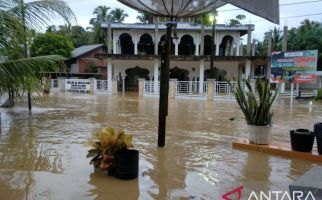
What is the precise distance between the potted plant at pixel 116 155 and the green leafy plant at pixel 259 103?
2.36 metres

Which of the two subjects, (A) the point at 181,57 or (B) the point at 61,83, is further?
(B) the point at 61,83

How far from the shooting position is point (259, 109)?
5.40 m

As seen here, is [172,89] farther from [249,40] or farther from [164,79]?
[164,79]

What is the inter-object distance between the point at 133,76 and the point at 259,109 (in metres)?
22.8

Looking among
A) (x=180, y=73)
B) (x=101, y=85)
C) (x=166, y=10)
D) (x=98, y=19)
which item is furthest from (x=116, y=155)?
(x=98, y=19)

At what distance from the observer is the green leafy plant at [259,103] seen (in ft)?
17.4

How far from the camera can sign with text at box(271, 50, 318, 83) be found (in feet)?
58.6

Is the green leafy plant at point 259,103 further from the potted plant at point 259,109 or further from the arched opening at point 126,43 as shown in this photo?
the arched opening at point 126,43

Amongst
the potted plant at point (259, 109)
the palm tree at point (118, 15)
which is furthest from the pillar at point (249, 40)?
the palm tree at point (118, 15)

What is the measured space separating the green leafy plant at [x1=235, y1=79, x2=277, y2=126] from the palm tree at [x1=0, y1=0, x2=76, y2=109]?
10.4 feet

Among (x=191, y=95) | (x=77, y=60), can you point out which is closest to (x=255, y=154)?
(x=191, y=95)

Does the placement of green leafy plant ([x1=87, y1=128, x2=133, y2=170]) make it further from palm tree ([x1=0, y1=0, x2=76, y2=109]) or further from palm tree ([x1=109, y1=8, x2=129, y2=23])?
palm tree ([x1=109, y1=8, x2=129, y2=23])

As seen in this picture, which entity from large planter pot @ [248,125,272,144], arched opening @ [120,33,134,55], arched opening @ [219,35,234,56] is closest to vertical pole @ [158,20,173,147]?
large planter pot @ [248,125,272,144]

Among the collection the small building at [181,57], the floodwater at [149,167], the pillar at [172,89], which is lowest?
the floodwater at [149,167]
